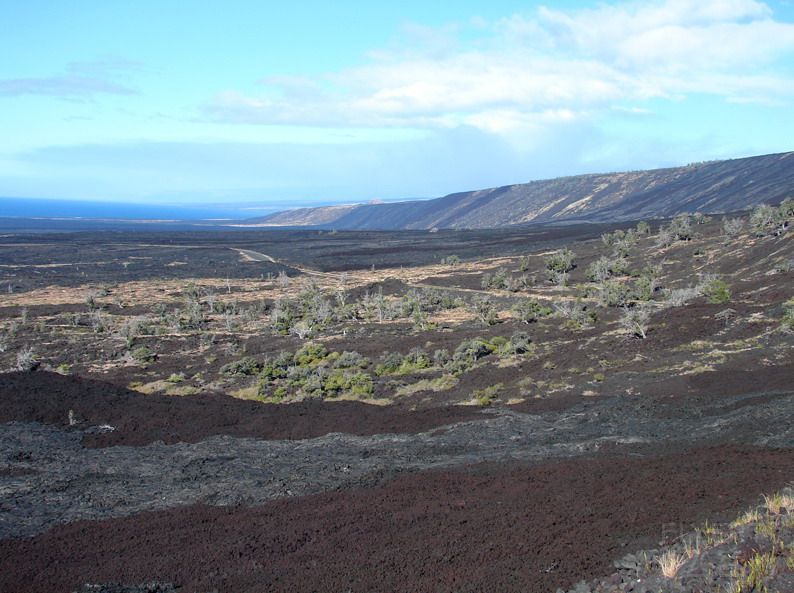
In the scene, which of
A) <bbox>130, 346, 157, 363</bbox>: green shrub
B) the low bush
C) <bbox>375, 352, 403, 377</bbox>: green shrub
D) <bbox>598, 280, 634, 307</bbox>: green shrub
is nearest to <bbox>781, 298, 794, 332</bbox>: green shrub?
<bbox>598, 280, 634, 307</bbox>: green shrub

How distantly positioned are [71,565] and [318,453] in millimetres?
8412

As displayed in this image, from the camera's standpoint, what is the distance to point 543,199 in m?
191

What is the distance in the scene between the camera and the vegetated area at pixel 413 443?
33.2 ft

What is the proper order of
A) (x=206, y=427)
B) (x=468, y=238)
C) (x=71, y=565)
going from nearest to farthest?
1. (x=71, y=565)
2. (x=206, y=427)
3. (x=468, y=238)

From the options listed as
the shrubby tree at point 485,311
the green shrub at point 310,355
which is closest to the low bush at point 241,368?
the green shrub at point 310,355

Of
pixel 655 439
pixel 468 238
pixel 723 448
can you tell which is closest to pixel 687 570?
pixel 723 448

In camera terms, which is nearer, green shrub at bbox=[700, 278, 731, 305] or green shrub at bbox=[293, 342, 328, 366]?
green shrub at bbox=[293, 342, 328, 366]

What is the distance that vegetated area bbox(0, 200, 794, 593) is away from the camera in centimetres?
1012

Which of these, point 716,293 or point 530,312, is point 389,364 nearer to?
point 530,312

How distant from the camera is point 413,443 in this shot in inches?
765

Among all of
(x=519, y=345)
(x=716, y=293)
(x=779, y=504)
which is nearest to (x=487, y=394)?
(x=519, y=345)

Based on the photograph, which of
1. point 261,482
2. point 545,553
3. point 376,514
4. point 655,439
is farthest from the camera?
point 655,439

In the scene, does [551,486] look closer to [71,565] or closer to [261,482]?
[261,482]

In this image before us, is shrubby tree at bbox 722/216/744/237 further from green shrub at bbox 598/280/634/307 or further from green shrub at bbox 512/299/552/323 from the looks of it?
green shrub at bbox 512/299/552/323
